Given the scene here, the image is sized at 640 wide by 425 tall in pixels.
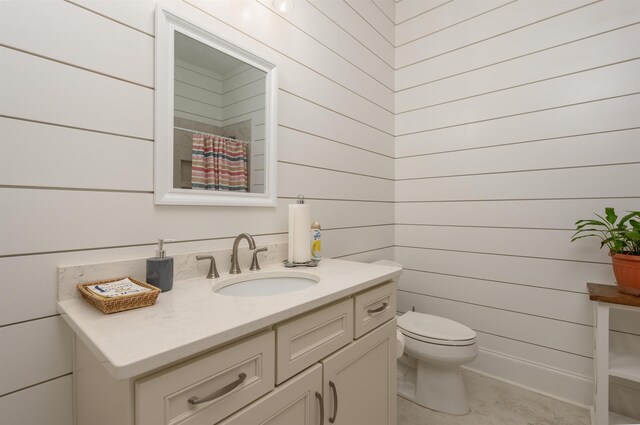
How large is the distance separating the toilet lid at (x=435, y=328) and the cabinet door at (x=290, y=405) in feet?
3.10

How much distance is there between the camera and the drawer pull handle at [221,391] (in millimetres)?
597

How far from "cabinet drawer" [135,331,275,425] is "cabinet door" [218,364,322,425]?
0.02 meters

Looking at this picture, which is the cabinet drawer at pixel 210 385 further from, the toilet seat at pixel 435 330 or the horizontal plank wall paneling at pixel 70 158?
the toilet seat at pixel 435 330

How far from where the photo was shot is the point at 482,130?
1983 millimetres

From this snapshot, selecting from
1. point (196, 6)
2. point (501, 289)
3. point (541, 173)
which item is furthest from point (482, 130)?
point (196, 6)

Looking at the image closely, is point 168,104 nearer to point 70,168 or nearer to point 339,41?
point 70,168

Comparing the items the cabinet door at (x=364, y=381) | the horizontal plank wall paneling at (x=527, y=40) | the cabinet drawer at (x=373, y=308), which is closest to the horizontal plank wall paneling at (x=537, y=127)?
the horizontal plank wall paneling at (x=527, y=40)

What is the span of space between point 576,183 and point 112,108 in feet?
7.32

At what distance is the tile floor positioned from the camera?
5.08 feet

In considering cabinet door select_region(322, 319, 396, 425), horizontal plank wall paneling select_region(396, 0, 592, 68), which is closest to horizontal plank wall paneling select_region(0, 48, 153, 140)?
cabinet door select_region(322, 319, 396, 425)

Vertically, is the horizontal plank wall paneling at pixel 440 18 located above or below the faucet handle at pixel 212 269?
above

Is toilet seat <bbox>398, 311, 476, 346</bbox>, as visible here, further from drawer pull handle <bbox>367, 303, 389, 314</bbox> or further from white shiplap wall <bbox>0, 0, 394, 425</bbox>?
white shiplap wall <bbox>0, 0, 394, 425</bbox>

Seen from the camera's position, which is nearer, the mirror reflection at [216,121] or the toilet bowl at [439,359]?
the mirror reflection at [216,121]

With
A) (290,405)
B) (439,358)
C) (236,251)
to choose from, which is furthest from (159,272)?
(439,358)
